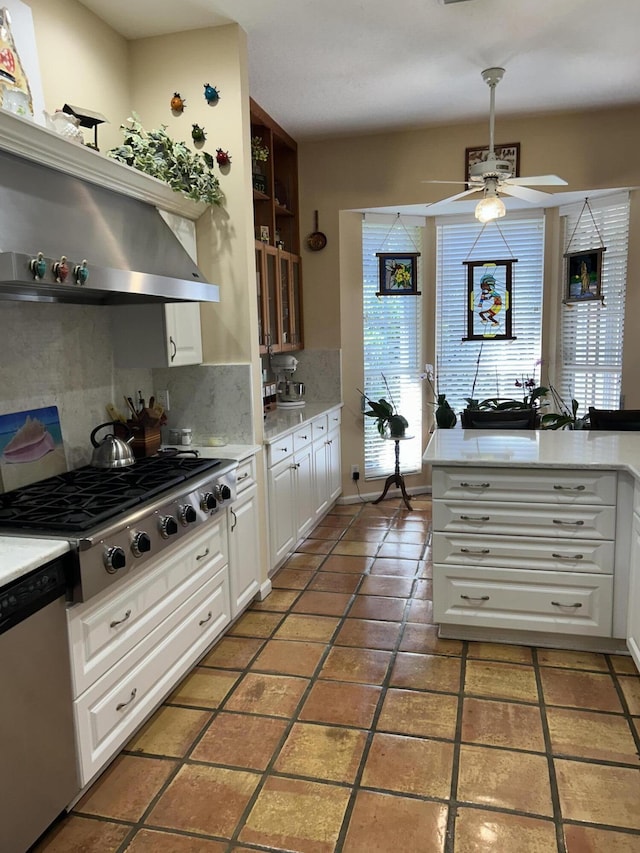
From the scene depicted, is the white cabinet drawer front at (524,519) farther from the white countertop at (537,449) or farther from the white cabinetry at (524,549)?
the white countertop at (537,449)

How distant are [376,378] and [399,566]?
6.54 feet

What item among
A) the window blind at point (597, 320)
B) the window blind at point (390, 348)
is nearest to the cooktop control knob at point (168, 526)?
the window blind at point (390, 348)

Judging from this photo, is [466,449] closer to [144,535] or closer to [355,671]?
[355,671]

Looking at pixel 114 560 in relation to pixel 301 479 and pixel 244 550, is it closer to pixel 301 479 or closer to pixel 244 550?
→ pixel 244 550

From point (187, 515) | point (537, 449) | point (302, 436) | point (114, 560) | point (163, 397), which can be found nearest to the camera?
point (114, 560)

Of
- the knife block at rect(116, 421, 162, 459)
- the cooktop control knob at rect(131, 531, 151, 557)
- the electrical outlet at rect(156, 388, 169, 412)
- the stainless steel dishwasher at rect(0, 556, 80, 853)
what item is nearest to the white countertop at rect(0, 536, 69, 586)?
the stainless steel dishwasher at rect(0, 556, 80, 853)

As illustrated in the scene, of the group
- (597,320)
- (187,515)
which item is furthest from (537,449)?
(597,320)

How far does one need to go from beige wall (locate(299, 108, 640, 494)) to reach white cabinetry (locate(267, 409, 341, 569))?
432 mm

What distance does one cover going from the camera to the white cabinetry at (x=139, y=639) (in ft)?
6.53

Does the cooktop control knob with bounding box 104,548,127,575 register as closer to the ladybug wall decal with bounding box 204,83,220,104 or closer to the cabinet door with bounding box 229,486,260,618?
the cabinet door with bounding box 229,486,260,618

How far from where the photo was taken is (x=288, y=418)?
4.49m

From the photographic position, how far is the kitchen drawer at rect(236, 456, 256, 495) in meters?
3.18

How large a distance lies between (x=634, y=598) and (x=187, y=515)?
1888 mm

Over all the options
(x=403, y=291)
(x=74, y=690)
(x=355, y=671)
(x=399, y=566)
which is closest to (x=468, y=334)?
(x=403, y=291)
